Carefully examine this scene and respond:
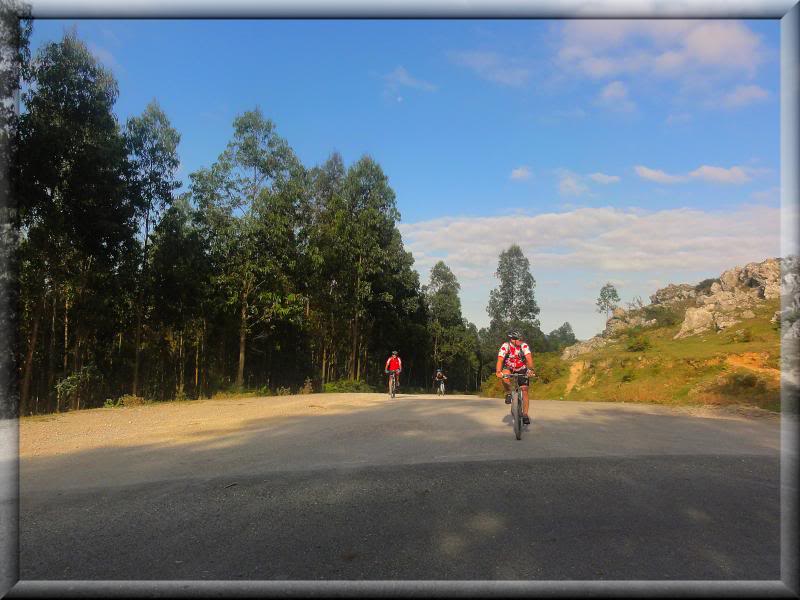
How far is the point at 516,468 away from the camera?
6.42 metres

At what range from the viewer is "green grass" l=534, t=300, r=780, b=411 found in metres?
16.8

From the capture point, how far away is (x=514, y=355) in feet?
31.8

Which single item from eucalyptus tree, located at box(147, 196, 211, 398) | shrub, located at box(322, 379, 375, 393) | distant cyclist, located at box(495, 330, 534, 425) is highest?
eucalyptus tree, located at box(147, 196, 211, 398)

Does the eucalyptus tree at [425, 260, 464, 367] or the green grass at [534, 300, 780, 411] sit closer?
the green grass at [534, 300, 780, 411]

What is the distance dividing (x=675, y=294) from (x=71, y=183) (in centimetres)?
3734

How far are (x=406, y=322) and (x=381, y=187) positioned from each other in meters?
17.4

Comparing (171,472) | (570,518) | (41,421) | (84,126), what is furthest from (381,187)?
(570,518)

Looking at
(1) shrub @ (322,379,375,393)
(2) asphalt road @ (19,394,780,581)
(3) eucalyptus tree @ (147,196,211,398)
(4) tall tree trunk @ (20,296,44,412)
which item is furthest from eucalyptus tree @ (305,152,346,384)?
(2) asphalt road @ (19,394,780,581)

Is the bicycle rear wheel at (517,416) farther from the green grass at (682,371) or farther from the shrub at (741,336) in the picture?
the shrub at (741,336)

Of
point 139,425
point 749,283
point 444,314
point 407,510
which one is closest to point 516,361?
point 407,510

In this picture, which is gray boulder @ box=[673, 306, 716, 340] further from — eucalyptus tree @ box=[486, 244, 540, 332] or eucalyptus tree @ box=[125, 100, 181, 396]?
eucalyptus tree @ box=[125, 100, 181, 396]

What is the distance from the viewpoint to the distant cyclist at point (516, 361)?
952cm

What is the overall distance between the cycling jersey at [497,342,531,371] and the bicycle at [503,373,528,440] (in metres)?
0.15

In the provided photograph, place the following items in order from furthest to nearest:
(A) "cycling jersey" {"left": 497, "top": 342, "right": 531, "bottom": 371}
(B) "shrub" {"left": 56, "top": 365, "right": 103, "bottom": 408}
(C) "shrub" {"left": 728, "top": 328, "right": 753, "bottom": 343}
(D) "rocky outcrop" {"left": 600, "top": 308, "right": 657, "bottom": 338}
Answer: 1. (D) "rocky outcrop" {"left": 600, "top": 308, "right": 657, "bottom": 338}
2. (C) "shrub" {"left": 728, "top": 328, "right": 753, "bottom": 343}
3. (B) "shrub" {"left": 56, "top": 365, "right": 103, "bottom": 408}
4. (A) "cycling jersey" {"left": 497, "top": 342, "right": 531, "bottom": 371}
